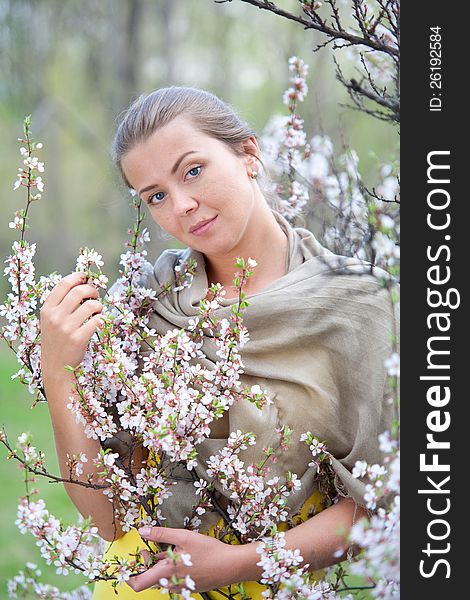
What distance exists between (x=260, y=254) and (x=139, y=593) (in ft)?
2.08

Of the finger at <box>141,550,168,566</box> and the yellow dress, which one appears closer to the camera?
the finger at <box>141,550,168,566</box>

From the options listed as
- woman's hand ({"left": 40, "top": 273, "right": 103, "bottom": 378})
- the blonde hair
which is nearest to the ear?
the blonde hair

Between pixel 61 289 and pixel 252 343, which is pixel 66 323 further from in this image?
pixel 252 343

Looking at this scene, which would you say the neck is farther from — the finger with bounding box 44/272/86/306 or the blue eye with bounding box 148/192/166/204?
the finger with bounding box 44/272/86/306

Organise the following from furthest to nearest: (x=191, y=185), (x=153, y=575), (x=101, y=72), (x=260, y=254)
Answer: (x=101, y=72) → (x=260, y=254) → (x=191, y=185) → (x=153, y=575)

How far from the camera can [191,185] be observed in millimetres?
1362

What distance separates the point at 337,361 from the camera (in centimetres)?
138

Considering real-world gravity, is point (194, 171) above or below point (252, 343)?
above

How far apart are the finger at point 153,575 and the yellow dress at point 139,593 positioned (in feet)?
0.44

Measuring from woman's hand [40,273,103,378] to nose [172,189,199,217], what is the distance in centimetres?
19

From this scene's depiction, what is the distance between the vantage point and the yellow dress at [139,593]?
4.63 ft

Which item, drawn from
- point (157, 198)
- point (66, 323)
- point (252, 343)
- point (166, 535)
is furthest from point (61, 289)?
point (166, 535)

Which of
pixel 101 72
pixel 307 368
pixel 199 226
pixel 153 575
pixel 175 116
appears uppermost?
pixel 101 72

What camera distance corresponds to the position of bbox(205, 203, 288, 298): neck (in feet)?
4.87
